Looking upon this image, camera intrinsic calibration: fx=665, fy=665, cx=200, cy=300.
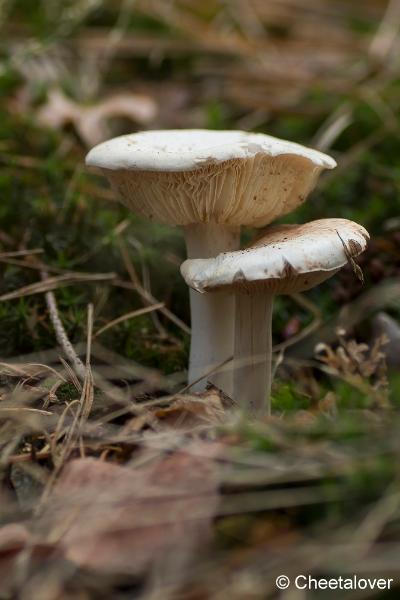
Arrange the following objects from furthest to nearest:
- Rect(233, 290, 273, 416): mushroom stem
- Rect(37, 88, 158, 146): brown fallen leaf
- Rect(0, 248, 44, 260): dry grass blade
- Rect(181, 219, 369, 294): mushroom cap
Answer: Rect(37, 88, 158, 146): brown fallen leaf < Rect(0, 248, 44, 260): dry grass blade < Rect(233, 290, 273, 416): mushroom stem < Rect(181, 219, 369, 294): mushroom cap

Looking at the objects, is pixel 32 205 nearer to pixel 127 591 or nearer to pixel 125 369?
pixel 125 369

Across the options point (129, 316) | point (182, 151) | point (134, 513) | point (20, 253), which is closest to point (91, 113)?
point (20, 253)

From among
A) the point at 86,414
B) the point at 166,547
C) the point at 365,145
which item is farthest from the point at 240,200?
the point at 365,145

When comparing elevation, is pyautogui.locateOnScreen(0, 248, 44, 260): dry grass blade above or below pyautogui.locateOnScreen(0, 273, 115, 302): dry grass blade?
above

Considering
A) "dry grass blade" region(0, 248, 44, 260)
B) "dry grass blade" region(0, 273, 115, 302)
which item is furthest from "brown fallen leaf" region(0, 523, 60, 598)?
"dry grass blade" region(0, 248, 44, 260)

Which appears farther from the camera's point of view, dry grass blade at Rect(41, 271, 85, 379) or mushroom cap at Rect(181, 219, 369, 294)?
dry grass blade at Rect(41, 271, 85, 379)

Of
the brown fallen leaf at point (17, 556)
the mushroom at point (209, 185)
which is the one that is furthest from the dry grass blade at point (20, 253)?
the brown fallen leaf at point (17, 556)

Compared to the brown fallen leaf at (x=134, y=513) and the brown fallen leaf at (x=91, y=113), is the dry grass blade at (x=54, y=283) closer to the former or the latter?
the brown fallen leaf at (x=134, y=513)

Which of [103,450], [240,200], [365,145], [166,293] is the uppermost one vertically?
[365,145]

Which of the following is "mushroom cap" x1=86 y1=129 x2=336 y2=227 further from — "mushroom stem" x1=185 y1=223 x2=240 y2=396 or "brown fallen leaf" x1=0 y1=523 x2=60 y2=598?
"brown fallen leaf" x1=0 y1=523 x2=60 y2=598
